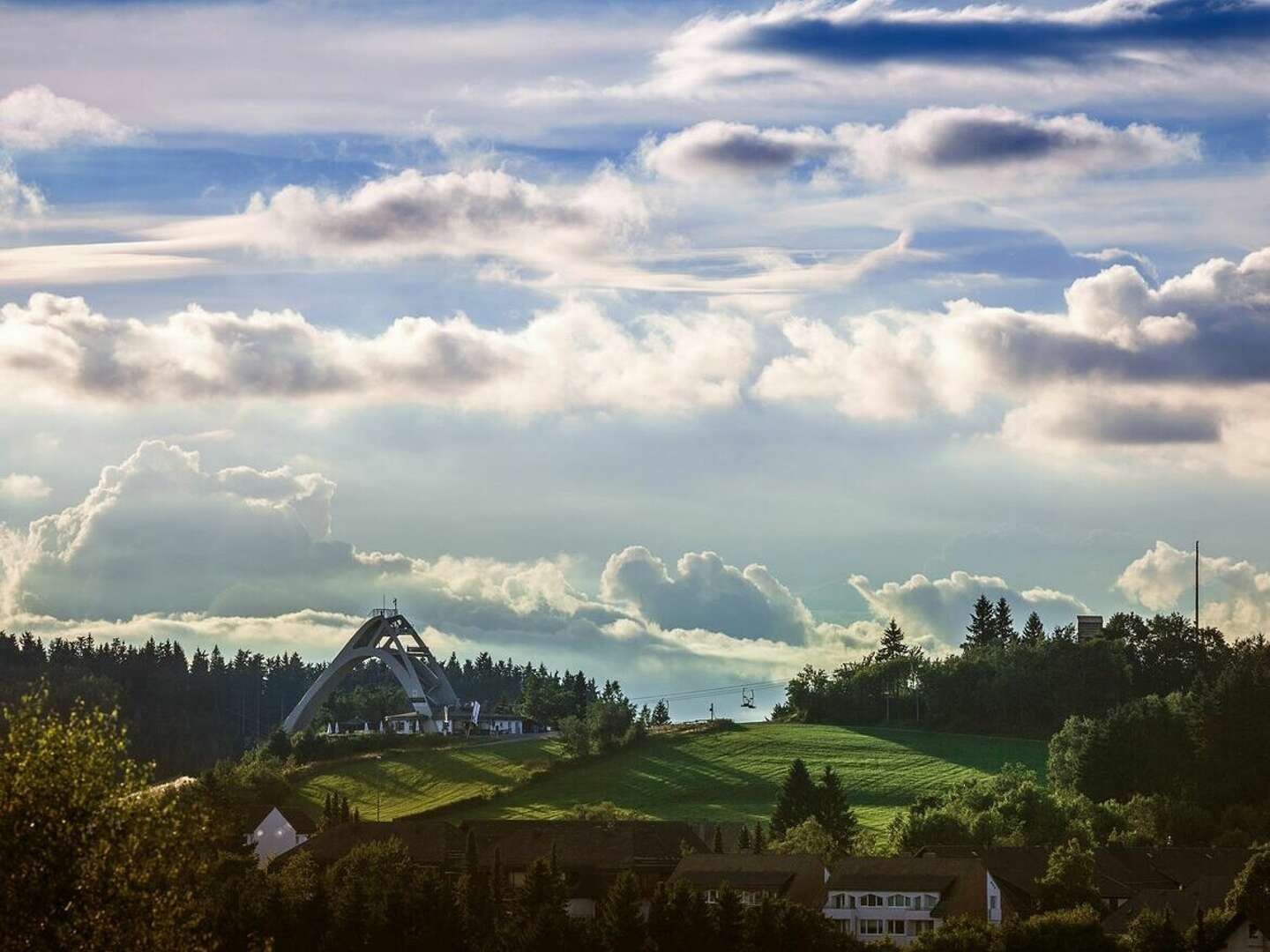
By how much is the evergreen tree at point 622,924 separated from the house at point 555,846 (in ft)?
94.1

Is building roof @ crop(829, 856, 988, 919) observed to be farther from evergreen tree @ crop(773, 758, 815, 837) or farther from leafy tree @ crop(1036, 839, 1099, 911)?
evergreen tree @ crop(773, 758, 815, 837)

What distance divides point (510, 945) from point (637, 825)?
60.6m

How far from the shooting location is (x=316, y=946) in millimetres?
125938

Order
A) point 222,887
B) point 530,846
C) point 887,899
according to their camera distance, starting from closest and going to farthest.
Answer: point 222,887
point 887,899
point 530,846

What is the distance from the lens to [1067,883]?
155875 mm

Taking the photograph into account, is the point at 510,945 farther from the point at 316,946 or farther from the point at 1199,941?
the point at 1199,941

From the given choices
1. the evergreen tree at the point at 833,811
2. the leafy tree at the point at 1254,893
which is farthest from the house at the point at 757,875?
the evergreen tree at the point at 833,811

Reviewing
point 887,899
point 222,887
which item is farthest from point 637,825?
point 222,887

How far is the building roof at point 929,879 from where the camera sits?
502ft

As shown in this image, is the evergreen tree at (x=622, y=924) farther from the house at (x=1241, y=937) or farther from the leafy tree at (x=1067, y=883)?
the leafy tree at (x=1067, y=883)

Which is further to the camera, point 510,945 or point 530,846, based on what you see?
point 530,846

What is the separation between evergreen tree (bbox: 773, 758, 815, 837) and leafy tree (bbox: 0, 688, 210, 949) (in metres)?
130

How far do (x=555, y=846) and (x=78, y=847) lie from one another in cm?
9853

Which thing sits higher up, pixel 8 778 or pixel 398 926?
pixel 8 778
